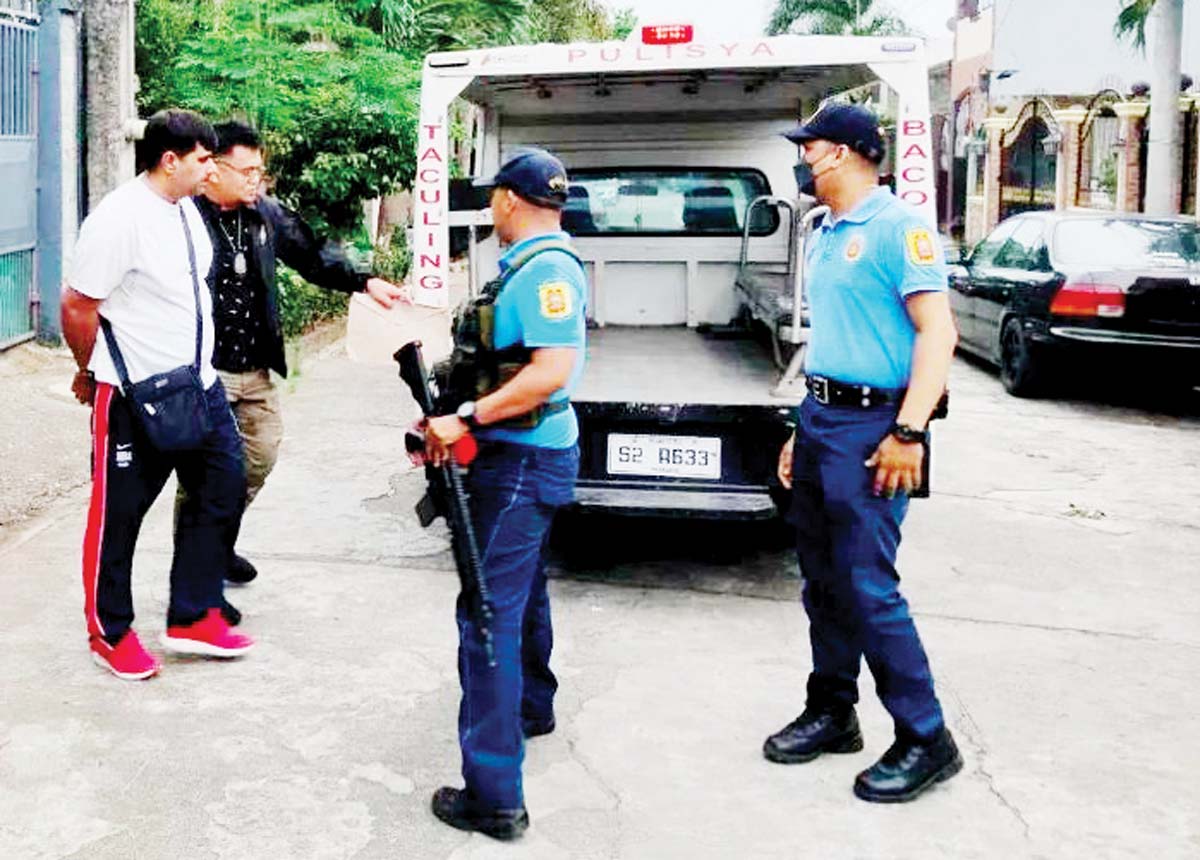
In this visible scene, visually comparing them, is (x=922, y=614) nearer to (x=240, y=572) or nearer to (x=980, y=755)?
(x=980, y=755)

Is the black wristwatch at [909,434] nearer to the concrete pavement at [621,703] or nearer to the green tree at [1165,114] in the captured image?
the concrete pavement at [621,703]

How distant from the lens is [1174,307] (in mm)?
10031

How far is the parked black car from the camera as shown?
10.1m

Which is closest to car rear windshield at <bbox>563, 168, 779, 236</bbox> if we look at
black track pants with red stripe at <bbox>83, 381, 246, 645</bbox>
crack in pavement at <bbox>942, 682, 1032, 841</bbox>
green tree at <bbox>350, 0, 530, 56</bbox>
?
black track pants with red stripe at <bbox>83, 381, 246, 645</bbox>

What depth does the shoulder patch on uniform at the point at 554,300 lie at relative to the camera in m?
3.53

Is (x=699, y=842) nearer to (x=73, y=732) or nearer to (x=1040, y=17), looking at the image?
(x=73, y=732)

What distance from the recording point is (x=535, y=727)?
4254 millimetres

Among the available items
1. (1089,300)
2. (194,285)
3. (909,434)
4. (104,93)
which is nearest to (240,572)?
(194,285)

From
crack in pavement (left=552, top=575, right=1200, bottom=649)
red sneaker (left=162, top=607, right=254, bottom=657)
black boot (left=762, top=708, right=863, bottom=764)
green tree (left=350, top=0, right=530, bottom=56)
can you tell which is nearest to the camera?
black boot (left=762, top=708, right=863, bottom=764)

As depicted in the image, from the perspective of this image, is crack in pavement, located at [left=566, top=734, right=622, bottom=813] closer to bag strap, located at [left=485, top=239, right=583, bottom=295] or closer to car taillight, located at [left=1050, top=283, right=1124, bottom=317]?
bag strap, located at [left=485, top=239, right=583, bottom=295]

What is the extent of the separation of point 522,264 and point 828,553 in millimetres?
1234

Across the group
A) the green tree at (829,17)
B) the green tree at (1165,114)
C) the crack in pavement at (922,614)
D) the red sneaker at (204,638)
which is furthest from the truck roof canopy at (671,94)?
the green tree at (829,17)

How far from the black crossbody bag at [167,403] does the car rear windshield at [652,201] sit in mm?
3970

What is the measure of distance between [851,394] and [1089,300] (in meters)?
6.92
